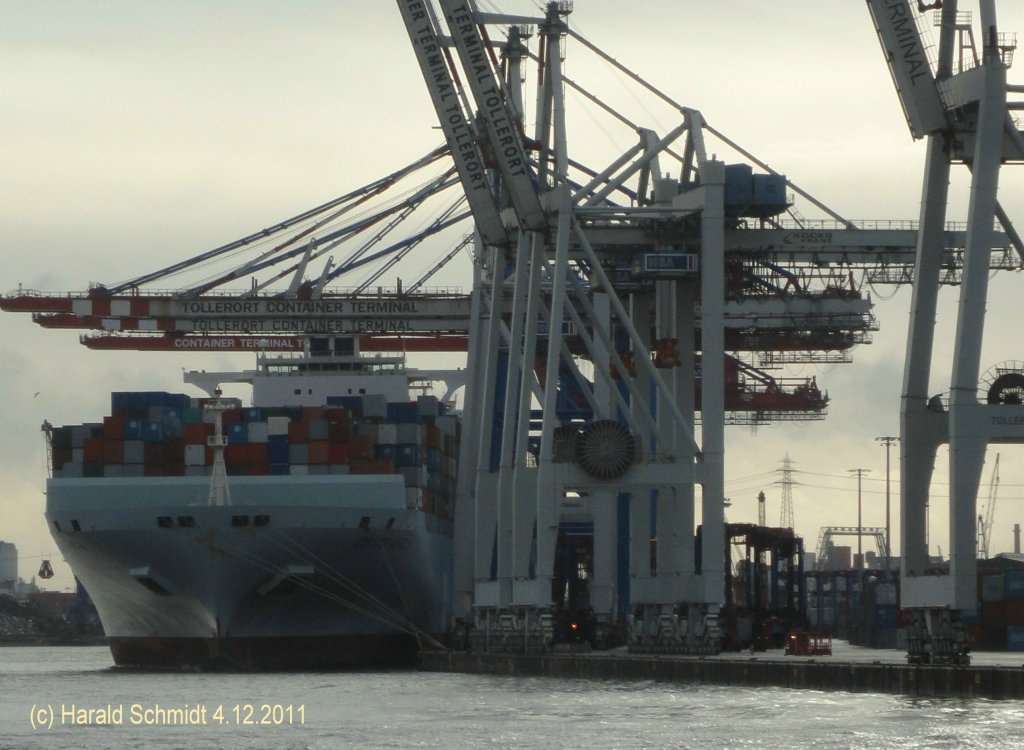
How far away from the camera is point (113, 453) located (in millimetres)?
57438

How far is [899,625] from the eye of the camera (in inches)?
3393

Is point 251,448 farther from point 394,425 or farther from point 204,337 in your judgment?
point 204,337

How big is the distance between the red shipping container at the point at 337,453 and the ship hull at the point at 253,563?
36.2 inches

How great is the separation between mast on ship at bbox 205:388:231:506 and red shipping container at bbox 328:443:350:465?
325cm

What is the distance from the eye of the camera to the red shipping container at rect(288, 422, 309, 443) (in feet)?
189

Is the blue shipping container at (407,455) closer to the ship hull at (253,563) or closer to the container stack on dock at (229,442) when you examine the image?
the container stack on dock at (229,442)

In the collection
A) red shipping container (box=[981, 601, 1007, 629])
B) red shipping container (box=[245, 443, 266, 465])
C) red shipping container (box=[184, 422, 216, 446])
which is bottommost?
red shipping container (box=[981, 601, 1007, 629])

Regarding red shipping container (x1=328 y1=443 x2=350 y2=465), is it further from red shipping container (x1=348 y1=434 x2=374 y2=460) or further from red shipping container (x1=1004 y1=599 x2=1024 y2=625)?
red shipping container (x1=1004 y1=599 x2=1024 y2=625)

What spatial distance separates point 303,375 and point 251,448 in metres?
13.9

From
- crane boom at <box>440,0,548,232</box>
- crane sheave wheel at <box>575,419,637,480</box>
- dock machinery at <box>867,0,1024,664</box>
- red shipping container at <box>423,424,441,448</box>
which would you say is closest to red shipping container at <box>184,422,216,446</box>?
red shipping container at <box>423,424,441,448</box>

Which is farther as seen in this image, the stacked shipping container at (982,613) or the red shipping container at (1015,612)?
the stacked shipping container at (982,613)

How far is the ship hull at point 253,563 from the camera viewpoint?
54969mm

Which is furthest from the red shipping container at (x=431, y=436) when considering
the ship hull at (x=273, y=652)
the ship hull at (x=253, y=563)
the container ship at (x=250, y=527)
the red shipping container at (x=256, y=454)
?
the ship hull at (x=273, y=652)

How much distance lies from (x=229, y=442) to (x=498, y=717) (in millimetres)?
22904
